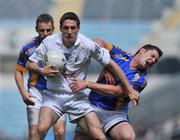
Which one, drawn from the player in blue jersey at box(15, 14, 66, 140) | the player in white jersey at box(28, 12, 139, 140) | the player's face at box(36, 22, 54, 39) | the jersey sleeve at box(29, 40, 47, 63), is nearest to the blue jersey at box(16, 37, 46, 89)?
the player in blue jersey at box(15, 14, 66, 140)

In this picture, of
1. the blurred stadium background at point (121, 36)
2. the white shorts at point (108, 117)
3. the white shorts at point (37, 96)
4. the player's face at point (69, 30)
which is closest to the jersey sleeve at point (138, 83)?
the white shorts at point (108, 117)

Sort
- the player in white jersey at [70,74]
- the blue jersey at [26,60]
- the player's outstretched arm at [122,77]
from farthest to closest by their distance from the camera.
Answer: the blue jersey at [26,60]
the player's outstretched arm at [122,77]
the player in white jersey at [70,74]

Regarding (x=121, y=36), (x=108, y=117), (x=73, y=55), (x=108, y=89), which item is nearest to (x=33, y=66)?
(x=73, y=55)

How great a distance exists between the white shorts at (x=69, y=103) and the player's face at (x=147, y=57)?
0.81 meters

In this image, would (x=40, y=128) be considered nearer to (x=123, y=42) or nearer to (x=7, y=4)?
(x=123, y=42)

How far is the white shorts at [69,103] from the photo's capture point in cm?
924

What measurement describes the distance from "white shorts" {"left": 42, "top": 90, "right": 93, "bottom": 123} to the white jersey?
111 millimetres

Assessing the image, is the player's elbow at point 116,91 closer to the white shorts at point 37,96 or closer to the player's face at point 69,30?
the player's face at point 69,30

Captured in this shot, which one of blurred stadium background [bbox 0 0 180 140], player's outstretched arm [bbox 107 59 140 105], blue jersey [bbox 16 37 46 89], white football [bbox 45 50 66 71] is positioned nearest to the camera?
white football [bbox 45 50 66 71]

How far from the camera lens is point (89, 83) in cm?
904

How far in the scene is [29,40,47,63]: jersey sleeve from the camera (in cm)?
906

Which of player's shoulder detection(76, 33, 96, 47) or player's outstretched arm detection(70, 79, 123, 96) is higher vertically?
player's shoulder detection(76, 33, 96, 47)

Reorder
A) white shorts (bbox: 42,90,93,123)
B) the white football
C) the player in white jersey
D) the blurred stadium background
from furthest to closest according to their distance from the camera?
the blurred stadium background
white shorts (bbox: 42,90,93,123)
the player in white jersey
the white football

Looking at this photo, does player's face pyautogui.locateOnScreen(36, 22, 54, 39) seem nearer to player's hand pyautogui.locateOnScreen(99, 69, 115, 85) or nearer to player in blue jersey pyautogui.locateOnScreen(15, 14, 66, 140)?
player in blue jersey pyautogui.locateOnScreen(15, 14, 66, 140)
